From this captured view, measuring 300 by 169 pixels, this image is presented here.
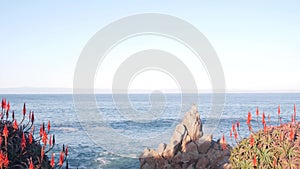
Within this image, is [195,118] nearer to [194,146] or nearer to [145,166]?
[194,146]

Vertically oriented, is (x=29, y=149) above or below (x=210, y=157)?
above

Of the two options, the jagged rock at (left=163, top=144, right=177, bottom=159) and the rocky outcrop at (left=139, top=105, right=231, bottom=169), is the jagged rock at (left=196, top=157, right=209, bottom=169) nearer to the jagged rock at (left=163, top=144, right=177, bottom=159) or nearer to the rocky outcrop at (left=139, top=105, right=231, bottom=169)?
the rocky outcrop at (left=139, top=105, right=231, bottom=169)

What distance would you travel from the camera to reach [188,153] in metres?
19.9

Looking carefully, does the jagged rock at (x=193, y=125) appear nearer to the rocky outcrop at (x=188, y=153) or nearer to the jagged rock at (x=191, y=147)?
the rocky outcrop at (x=188, y=153)

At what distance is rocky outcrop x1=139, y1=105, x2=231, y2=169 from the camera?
62.3 ft

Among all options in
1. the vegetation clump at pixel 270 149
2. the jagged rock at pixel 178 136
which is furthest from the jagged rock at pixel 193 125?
the vegetation clump at pixel 270 149

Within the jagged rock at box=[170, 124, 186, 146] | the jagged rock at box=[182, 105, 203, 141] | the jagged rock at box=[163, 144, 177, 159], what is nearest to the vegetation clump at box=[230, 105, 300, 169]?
the jagged rock at box=[163, 144, 177, 159]

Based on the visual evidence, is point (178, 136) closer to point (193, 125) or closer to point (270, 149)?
point (193, 125)

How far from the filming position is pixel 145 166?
20.3 meters

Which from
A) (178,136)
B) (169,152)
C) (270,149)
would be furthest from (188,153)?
(270,149)

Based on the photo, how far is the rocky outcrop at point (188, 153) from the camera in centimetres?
1898

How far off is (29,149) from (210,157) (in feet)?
51.0

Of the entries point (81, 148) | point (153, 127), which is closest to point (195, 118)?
point (81, 148)

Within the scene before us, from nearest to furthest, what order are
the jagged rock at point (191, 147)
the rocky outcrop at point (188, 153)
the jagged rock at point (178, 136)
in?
the rocky outcrop at point (188, 153) → the jagged rock at point (191, 147) → the jagged rock at point (178, 136)
